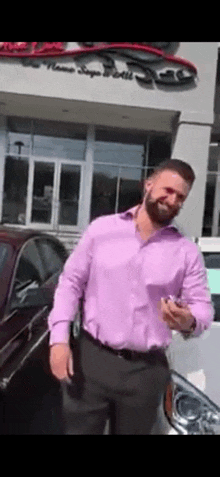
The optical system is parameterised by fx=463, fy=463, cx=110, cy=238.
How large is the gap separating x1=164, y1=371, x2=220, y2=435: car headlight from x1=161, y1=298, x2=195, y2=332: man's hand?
430 millimetres

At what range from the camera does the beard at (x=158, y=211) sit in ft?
5.48

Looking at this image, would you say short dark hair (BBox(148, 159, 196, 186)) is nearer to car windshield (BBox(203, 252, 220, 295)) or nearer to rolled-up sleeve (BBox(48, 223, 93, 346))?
rolled-up sleeve (BBox(48, 223, 93, 346))

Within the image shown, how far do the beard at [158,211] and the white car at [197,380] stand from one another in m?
0.72

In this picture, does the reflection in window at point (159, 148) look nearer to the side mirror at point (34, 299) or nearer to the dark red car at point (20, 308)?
the dark red car at point (20, 308)

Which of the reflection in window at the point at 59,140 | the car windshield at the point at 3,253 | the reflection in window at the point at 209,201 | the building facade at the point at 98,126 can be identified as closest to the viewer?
the car windshield at the point at 3,253

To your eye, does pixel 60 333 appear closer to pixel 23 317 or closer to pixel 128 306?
pixel 128 306

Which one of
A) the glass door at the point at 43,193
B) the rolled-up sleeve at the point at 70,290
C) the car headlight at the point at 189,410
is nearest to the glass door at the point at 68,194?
the glass door at the point at 43,193

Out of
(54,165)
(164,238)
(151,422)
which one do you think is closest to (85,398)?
(151,422)

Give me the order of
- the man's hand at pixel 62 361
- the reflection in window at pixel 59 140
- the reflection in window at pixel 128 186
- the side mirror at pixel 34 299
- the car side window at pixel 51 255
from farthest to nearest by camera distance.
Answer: the reflection in window at pixel 128 186 → the reflection in window at pixel 59 140 → the car side window at pixel 51 255 → the side mirror at pixel 34 299 → the man's hand at pixel 62 361

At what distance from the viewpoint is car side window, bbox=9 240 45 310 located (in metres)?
2.50

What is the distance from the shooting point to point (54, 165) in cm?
1294

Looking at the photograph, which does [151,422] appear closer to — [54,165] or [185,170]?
[185,170]

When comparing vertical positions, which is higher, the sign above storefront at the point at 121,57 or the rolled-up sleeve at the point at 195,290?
the sign above storefront at the point at 121,57

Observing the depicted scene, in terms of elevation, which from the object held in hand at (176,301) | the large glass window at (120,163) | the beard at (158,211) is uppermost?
the large glass window at (120,163)
